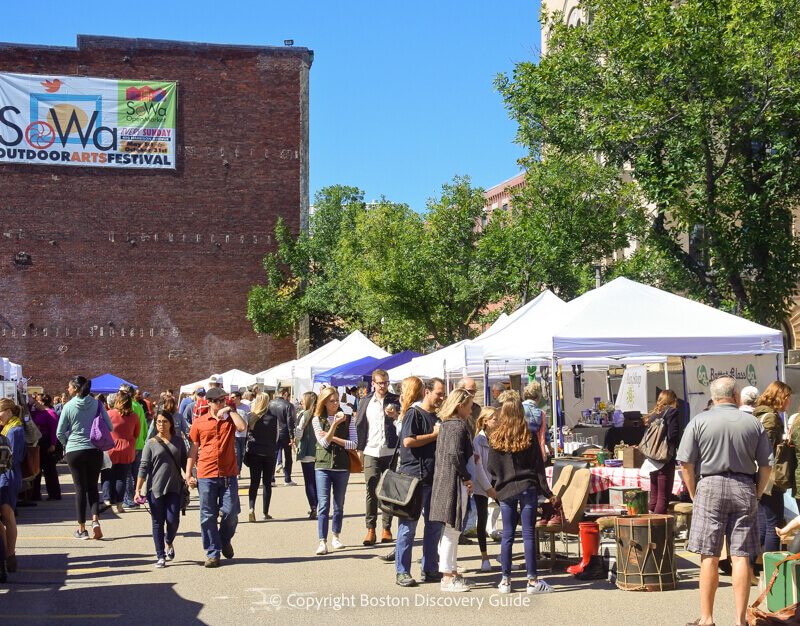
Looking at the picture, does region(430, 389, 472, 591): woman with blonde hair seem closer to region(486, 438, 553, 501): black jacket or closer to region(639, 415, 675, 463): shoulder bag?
region(486, 438, 553, 501): black jacket

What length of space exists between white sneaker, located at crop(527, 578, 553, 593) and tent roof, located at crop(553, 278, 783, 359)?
14.3 ft

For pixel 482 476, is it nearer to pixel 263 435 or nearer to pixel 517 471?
pixel 517 471

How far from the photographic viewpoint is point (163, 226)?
Result: 44625mm

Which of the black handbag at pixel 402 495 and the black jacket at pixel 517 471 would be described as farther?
the black handbag at pixel 402 495

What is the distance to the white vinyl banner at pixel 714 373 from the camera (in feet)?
53.9

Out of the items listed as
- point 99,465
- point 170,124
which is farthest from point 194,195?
point 99,465

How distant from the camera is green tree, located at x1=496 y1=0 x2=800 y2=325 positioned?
66.9ft

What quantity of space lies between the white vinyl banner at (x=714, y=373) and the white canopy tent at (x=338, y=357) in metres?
8.84

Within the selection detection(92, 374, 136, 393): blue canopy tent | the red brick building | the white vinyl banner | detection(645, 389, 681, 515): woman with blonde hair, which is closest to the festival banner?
the red brick building

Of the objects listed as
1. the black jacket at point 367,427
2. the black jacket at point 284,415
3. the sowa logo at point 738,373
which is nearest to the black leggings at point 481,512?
the black jacket at point 367,427

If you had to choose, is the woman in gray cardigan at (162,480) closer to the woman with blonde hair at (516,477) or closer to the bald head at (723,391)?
the woman with blonde hair at (516,477)

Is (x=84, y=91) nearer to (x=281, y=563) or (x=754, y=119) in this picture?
(x=754, y=119)

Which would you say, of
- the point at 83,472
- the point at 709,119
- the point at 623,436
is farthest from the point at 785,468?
the point at 709,119

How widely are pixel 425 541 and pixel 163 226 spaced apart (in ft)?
124
